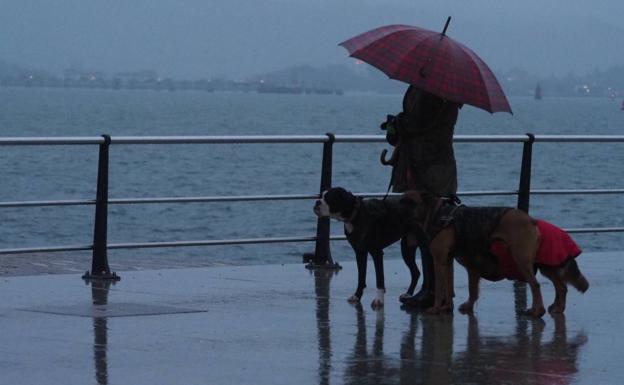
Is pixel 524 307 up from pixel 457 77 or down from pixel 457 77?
down

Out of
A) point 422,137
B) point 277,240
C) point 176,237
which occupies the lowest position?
point 176,237

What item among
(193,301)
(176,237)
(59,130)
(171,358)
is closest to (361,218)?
(193,301)

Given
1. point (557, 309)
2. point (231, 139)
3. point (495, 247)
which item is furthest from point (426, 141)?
point (231, 139)

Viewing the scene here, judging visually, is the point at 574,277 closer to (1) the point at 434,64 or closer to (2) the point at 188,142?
(1) the point at 434,64

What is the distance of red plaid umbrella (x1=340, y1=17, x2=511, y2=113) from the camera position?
1001cm

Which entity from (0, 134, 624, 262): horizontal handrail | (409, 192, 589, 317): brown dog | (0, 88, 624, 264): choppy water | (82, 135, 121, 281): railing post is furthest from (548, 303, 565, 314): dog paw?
(0, 88, 624, 264): choppy water

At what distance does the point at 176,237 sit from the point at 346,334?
93.1 ft

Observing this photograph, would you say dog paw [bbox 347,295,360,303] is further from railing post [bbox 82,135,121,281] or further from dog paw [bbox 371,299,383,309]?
railing post [bbox 82,135,121,281]

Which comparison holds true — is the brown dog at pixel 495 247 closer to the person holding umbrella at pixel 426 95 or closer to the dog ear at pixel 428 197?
the dog ear at pixel 428 197

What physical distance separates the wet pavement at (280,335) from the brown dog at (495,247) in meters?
0.22

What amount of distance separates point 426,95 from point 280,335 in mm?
2046

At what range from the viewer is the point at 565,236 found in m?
10.5

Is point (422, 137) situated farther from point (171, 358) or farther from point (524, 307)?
point (171, 358)

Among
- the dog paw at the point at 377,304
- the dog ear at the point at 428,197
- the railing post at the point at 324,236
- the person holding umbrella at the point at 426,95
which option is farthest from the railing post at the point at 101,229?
the dog ear at the point at 428,197
